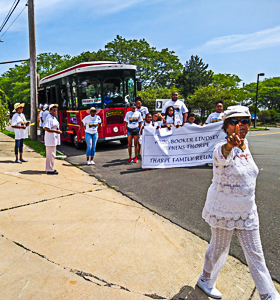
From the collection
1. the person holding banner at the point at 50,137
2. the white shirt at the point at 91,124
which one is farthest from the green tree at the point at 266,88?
the person holding banner at the point at 50,137

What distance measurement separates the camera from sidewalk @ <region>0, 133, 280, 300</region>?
2785 mm

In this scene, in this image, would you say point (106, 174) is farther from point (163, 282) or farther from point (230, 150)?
point (230, 150)

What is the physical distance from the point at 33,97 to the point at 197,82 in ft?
113

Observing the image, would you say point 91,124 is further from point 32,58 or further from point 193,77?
point 193,77

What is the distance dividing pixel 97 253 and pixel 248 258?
1765mm

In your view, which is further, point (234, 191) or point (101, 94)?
point (101, 94)

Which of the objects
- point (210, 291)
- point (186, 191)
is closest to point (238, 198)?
point (210, 291)

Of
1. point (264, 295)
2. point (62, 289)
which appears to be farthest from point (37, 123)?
point (264, 295)

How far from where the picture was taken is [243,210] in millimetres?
2455

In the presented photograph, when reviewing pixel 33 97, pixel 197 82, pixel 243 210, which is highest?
pixel 197 82

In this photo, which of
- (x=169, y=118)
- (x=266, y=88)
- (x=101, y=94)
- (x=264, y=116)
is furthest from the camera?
(x=266, y=88)

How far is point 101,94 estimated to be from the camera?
11.4 metres

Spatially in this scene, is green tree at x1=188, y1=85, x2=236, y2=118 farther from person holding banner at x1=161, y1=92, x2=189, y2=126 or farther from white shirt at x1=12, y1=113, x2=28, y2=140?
white shirt at x1=12, y1=113, x2=28, y2=140

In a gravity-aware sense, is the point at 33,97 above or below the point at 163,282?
above
